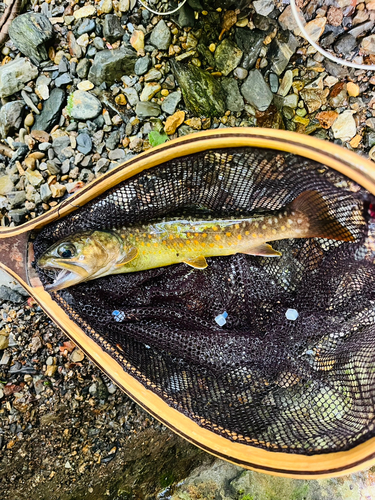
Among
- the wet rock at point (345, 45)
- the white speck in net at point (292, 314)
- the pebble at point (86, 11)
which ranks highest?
the pebble at point (86, 11)

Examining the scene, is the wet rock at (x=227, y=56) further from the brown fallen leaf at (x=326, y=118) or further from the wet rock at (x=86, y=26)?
the wet rock at (x=86, y=26)

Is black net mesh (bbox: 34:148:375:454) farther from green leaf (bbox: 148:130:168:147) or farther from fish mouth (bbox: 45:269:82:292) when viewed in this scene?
green leaf (bbox: 148:130:168:147)

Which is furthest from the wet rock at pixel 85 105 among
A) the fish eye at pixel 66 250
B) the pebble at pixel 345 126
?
the pebble at pixel 345 126

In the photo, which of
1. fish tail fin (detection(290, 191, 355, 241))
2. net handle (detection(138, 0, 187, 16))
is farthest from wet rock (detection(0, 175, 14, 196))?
fish tail fin (detection(290, 191, 355, 241))

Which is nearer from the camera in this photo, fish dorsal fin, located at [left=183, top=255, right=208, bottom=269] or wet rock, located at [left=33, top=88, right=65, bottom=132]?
fish dorsal fin, located at [left=183, top=255, right=208, bottom=269]

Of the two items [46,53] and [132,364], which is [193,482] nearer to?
[132,364]

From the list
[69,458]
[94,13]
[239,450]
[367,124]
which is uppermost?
[94,13]

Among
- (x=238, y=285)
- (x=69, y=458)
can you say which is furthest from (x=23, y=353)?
(x=238, y=285)
